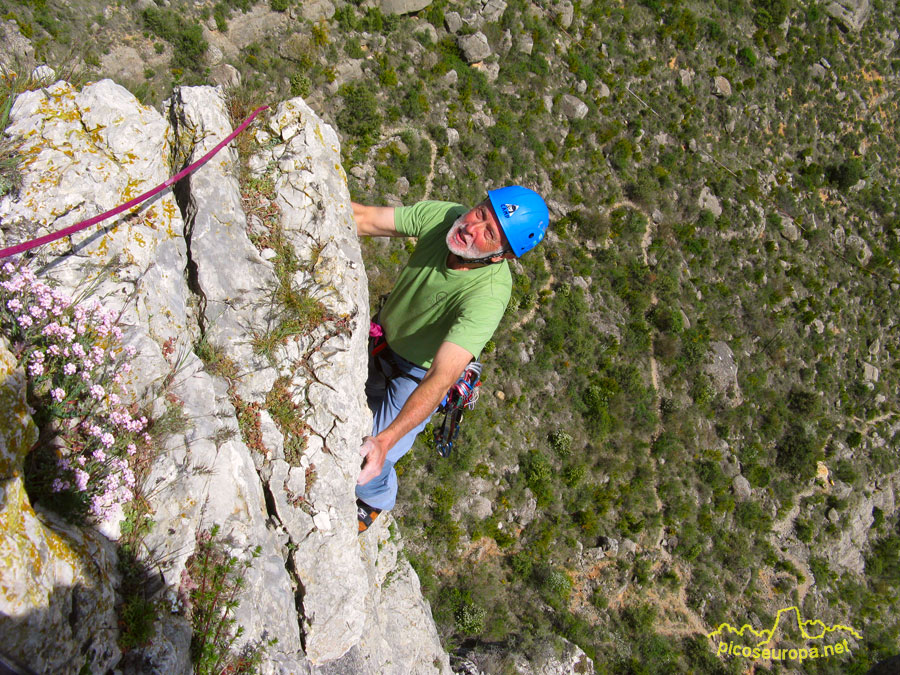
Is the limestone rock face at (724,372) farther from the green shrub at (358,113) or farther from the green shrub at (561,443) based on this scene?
the green shrub at (358,113)

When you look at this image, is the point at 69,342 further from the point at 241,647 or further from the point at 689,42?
the point at 689,42

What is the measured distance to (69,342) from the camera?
3.56m

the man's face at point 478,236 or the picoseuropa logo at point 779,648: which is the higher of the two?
the man's face at point 478,236

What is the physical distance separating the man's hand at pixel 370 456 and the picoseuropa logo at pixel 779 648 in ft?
60.0

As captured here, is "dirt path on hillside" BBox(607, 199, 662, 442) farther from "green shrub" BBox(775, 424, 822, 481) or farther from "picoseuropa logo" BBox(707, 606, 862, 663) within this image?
"picoseuropa logo" BBox(707, 606, 862, 663)

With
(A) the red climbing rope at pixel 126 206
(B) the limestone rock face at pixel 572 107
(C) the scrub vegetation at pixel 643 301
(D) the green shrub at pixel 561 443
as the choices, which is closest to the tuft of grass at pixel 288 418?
(A) the red climbing rope at pixel 126 206

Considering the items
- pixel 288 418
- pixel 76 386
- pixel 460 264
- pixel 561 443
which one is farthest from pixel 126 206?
pixel 561 443

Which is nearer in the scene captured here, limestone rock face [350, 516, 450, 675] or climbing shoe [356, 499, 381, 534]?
climbing shoe [356, 499, 381, 534]

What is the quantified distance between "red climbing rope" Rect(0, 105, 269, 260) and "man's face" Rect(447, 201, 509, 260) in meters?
2.50

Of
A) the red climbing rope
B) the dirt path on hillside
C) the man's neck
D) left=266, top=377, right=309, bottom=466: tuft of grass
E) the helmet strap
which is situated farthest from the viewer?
the dirt path on hillside

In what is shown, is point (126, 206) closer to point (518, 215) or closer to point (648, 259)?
point (518, 215)

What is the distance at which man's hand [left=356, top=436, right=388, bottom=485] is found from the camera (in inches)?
211

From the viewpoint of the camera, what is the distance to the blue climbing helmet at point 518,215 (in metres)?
5.46

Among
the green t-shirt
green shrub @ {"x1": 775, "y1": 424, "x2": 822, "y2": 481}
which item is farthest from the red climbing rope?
green shrub @ {"x1": 775, "y1": 424, "x2": 822, "y2": 481}
